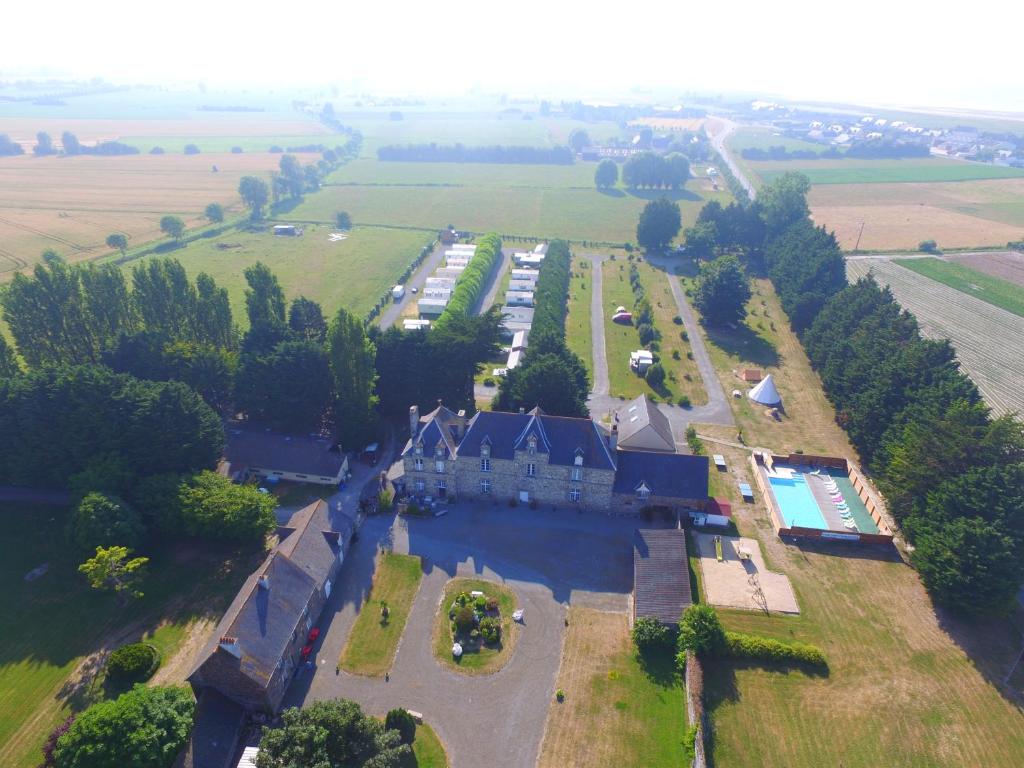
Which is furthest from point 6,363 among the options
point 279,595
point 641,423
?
point 641,423

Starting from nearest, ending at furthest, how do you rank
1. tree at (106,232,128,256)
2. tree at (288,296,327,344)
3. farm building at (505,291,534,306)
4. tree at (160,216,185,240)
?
tree at (288,296,327,344)
farm building at (505,291,534,306)
tree at (106,232,128,256)
tree at (160,216,185,240)

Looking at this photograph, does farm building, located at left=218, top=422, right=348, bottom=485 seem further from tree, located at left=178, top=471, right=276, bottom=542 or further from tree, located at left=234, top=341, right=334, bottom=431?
tree, located at left=178, top=471, right=276, bottom=542

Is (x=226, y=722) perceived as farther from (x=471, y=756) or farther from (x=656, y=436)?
(x=656, y=436)

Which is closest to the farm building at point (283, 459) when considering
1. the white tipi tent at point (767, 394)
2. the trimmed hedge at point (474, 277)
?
the trimmed hedge at point (474, 277)

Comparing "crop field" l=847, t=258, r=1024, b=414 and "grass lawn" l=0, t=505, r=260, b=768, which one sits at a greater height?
"grass lawn" l=0, t=505, r=260, b=768

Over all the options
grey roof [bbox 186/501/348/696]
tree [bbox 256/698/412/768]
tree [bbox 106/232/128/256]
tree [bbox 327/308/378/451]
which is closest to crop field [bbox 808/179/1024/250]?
tree [bbox 327/308/378/451]

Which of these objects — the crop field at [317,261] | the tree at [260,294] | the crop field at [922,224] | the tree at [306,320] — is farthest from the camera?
the crop field at [922,224]

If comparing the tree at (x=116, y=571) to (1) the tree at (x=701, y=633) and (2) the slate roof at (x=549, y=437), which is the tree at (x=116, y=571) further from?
(1) the tree at (x=701, y=633)
